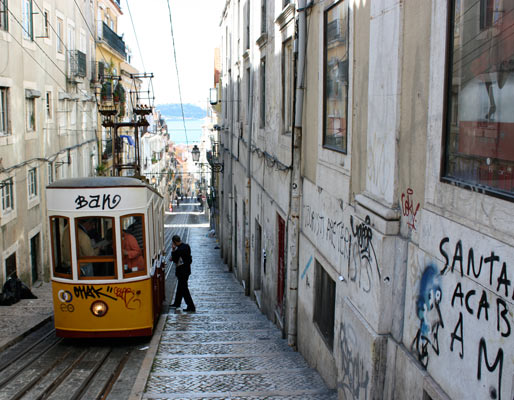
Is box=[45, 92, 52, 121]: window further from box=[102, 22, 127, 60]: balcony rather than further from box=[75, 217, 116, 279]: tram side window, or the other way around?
box=[75, 217, 116, 279]: tram side window

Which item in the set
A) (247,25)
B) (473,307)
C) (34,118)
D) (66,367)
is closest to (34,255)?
(34,118)

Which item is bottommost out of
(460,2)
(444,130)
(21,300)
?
(21,300)

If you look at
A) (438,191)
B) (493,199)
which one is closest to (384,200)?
(438,191)

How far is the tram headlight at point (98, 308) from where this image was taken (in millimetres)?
8836

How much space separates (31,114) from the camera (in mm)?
17453

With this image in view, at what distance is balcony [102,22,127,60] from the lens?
3146cm

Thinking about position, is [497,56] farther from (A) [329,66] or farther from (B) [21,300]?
(B) [21,300]

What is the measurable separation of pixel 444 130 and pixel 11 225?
44.7ft

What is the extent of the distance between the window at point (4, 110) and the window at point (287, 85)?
8.04m

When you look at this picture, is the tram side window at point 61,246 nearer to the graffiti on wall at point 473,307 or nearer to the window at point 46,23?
the graffiti on wall at point 473,307

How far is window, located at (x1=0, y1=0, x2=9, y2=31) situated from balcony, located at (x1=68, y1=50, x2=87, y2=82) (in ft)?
28.7

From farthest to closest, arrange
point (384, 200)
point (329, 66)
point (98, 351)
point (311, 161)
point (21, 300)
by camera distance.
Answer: point (21, 300) < point (98, 351) < point (311, 161) < point (329, 66) < point (384, 200)

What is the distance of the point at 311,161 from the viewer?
8094mm

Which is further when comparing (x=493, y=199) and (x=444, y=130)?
(x=444, y=130)
